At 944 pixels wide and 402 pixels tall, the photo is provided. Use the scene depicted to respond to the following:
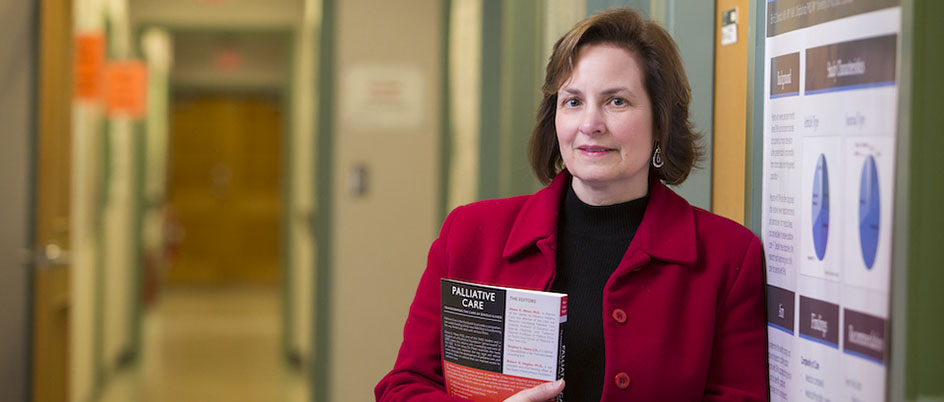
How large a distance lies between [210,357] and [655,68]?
21.7 feet

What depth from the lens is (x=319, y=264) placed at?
16.4ft

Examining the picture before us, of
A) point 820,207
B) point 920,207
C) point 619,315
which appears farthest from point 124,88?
point 920,207

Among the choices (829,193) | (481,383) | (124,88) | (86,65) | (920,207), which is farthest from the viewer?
(124,88)

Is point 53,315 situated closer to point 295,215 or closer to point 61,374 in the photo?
point 61,374

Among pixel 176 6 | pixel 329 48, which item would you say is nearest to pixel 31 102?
pixel 329 48

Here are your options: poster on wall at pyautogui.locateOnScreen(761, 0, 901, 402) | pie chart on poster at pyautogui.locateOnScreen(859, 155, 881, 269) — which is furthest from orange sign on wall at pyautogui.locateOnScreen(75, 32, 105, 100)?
pie chart on poster at pyautogui.locateOnScreen(859, 155, 881, 269)

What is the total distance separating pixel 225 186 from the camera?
42.6 ft

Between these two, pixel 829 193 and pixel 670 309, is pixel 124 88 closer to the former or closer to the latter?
pixel 670 309

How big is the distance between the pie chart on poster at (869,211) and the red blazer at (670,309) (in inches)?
12.3

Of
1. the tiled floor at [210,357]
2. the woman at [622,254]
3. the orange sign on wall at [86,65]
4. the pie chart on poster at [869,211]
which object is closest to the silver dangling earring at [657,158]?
the woman at [622,254]

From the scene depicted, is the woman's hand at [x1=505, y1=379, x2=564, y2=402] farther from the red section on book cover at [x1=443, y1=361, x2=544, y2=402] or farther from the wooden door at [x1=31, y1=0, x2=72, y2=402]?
the wooden door at [x1=31, y1=0, x2=72, y2=402]

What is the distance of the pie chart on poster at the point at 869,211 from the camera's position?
4.29ft

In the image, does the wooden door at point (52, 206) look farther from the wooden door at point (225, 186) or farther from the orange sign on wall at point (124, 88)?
the wooden door at point (225, 186)

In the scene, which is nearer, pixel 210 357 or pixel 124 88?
pixel 124 88
